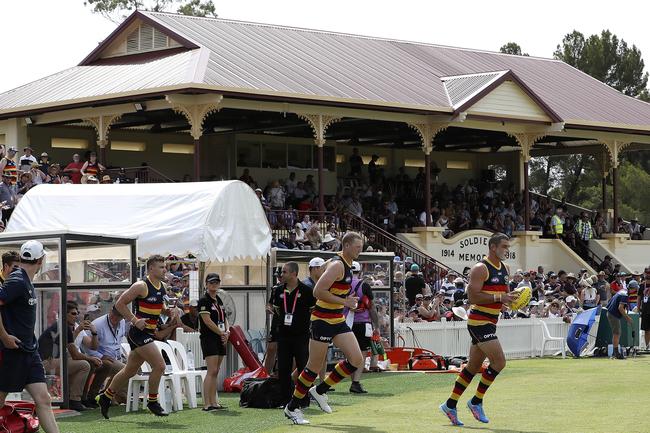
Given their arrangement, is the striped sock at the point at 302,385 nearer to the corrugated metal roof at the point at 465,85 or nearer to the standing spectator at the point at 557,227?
the corrugated metal roof at the point at 465,85

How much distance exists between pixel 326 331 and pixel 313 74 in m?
22.0

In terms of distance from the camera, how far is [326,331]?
1480 cm

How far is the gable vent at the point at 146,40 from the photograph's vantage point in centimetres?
3670

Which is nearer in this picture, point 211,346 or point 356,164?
point 211,346

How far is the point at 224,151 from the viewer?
41031mm

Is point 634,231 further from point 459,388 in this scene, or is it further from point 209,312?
point 459,388

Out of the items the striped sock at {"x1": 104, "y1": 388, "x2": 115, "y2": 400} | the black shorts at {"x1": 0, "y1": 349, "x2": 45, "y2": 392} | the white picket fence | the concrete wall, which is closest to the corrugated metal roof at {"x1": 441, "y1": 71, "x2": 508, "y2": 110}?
the concrete wall

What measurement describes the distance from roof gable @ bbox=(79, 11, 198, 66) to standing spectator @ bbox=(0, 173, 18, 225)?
9734mm

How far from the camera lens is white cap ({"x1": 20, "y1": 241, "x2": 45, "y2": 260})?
482 inches

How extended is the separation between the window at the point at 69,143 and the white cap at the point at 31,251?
26821mm

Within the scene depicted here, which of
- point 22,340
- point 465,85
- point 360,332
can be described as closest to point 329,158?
point 465,85

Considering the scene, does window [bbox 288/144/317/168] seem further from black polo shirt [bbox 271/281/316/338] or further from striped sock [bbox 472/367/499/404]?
striped sock [bbox 472/367/499/404]

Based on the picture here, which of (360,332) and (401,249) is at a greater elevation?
(401,249)

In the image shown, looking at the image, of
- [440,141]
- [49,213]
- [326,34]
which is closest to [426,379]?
[49,213]
